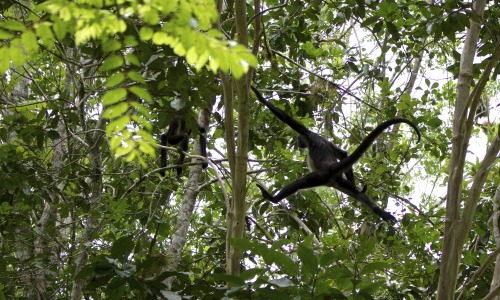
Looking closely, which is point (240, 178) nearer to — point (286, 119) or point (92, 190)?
point (286, 119)

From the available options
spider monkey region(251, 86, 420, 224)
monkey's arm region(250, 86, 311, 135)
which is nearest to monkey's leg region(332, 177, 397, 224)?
spider monkey region(251, 86, 420, 224)

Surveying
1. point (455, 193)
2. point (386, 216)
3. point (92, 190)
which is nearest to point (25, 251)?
point (92, 190)

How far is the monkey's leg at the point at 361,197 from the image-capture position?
678cm

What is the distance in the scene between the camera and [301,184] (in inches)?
279

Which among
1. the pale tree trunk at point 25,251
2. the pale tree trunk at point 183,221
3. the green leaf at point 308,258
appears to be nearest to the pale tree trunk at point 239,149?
the green leaf at point 308,258

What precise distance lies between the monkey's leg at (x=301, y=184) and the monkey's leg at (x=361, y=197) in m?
0.29

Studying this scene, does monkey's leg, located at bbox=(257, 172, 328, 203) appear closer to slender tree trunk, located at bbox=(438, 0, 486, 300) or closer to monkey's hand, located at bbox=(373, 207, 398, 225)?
monkey's hand, located at bbox=(373, 207, 398, 225)

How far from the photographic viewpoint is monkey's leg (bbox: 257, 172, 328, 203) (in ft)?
23.0

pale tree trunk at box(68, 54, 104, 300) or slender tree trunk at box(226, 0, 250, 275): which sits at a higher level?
pale tree trunk at box(68, 54, 104, 300)

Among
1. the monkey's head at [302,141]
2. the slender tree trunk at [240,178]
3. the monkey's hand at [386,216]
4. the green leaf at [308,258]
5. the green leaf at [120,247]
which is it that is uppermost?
the monkey's head at [302,141]

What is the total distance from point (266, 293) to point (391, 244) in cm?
386

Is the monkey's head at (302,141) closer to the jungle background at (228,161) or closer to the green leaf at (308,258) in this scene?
the jungle background at (228,161)

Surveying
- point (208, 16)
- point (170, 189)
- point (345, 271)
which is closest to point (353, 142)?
point (170, 189)

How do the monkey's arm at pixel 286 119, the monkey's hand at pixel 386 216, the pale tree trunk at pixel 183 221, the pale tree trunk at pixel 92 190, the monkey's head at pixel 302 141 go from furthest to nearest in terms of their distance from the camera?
1. the monkey's head at pixel 302 141
2. the monkey's arm at pixel 286 119
3. the monkey's hand at pixel 386 216
4. the pale tree trunk at pixel 92 190
5. the pale tree trunk at pixel 183 221
